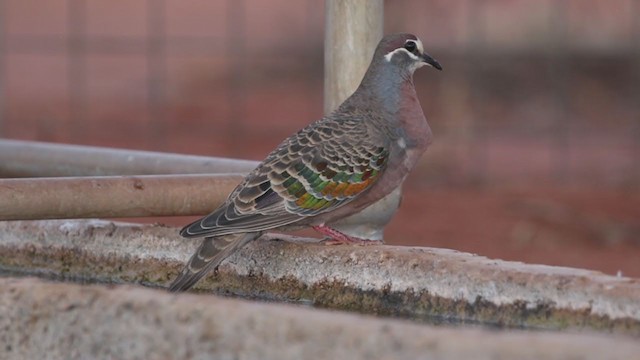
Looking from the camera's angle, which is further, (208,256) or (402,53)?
(402,53)

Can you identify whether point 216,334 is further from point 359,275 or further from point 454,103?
point 454,103

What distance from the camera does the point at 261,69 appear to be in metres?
25.5

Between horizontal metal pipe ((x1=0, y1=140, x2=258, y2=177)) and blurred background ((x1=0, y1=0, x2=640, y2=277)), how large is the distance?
19.1ft

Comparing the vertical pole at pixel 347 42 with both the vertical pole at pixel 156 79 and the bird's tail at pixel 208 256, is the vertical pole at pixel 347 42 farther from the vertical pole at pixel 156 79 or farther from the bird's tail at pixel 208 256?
the vertical pole at pixel 156 79

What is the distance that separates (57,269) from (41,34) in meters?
23.1

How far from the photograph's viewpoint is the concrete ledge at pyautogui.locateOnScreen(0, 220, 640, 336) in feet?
15.6

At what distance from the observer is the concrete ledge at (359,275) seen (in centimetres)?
477

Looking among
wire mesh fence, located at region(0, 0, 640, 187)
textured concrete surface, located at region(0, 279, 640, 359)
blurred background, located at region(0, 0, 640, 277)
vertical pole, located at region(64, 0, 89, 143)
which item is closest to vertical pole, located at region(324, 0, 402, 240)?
textured concrete surface, located at region(0, 279, 640, 359)

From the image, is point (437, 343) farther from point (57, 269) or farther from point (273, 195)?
point (57, 269)

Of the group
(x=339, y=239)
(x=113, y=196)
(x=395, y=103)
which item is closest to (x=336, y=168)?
(x=339, y=239)

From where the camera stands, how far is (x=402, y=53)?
22.6ft

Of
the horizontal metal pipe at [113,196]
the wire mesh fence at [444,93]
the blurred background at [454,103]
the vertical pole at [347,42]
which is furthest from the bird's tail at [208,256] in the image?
the wire mesh fence at [444,93]

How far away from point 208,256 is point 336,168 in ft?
2.86

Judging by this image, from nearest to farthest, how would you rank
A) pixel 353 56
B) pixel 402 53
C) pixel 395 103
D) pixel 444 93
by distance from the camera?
pixel 395 103 → pixel 353 56 → pixel 402 53 → pixel 444 93
